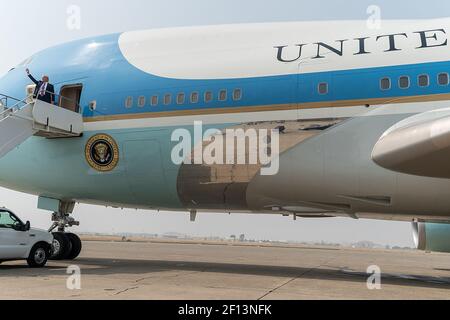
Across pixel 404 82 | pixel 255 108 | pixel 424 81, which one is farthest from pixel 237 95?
pixel 424 81

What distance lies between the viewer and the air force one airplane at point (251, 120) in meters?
9.98

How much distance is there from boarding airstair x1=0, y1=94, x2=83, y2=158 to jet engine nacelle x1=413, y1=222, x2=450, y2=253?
10151 millimetres

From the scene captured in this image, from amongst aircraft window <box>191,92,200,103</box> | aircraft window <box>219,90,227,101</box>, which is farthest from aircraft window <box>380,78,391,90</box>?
aircraft window <box>191,92,200,103</box>

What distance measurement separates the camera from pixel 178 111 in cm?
1163

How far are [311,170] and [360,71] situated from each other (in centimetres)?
239

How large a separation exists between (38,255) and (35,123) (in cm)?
327

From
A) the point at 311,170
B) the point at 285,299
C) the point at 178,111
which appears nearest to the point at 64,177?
the point at 178,111

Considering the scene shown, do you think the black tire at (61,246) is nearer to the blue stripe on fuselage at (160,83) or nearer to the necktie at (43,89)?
the blue stripe on fuselage at (160,83)

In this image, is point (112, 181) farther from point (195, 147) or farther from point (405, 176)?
point (405, 176)

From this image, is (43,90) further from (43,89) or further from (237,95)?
(237,95)

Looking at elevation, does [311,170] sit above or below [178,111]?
below

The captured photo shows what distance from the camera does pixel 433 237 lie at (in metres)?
13.9

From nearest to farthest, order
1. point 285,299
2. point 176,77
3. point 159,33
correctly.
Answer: point 285,299, point 176,77, point 159,33

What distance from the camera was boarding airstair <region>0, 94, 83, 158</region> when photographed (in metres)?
11.4
